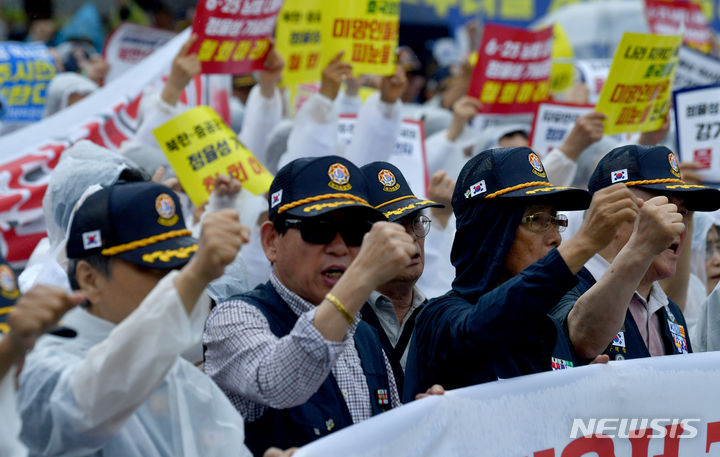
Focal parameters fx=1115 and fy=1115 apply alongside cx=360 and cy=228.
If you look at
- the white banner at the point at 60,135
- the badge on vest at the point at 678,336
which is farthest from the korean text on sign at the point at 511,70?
the badge on vest at the point at 678,336

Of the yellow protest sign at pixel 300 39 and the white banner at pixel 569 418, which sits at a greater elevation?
the yellow protest sign at pixel 300 39

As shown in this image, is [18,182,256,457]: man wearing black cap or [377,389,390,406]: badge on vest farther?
[377,389,390,406]: badge on vest

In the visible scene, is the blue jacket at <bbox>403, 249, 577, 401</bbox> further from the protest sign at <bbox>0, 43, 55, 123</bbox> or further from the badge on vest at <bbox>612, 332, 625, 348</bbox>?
the protest sign at <bbox>0, 43, 55, 123</bbox>

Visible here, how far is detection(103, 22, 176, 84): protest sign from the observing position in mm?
9750

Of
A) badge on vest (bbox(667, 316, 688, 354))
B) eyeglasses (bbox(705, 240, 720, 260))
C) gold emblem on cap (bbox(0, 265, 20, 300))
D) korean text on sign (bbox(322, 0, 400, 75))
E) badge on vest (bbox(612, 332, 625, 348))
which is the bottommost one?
eyeglasses (bbox(705, 240, 720, 260))

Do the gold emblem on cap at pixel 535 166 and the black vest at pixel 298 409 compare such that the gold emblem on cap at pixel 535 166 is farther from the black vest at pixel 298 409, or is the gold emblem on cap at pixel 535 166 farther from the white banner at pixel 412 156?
the white banner at pixel 412 156

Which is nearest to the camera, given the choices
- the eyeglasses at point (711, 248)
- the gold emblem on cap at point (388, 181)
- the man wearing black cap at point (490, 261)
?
the man wearing black cap at point (490, 261)

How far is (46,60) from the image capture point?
8492 millimetres

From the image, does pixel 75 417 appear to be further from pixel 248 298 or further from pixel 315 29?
pixel 315 29

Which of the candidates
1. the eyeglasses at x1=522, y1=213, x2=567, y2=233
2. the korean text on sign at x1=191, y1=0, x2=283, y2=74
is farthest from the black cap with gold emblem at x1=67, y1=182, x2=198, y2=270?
the korean text on sign at x1=191, y1=0, x2=283, y2=74

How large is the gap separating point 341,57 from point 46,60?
2810 millimetres

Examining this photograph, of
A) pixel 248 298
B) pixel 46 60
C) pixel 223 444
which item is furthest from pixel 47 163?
pixel 223 444
